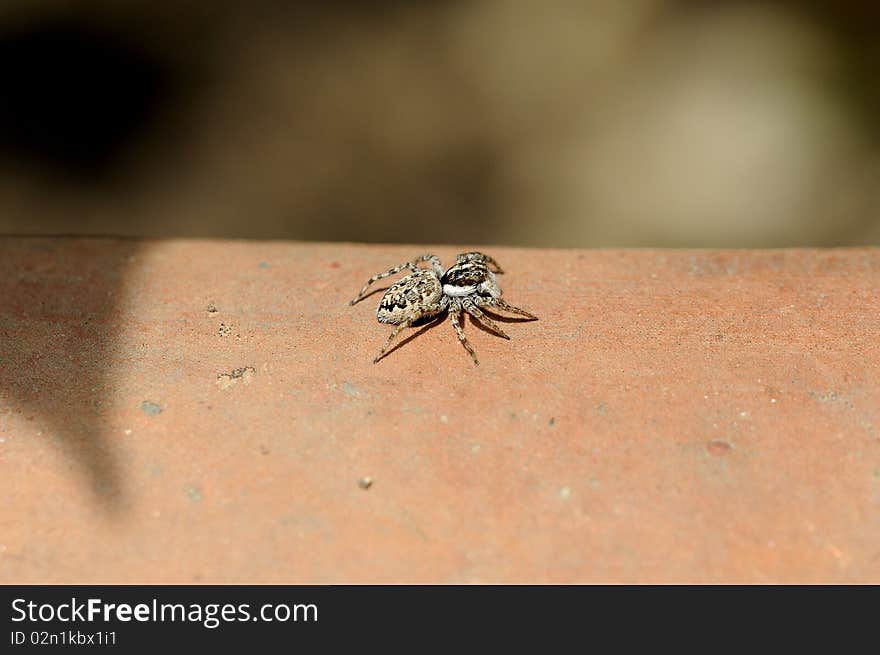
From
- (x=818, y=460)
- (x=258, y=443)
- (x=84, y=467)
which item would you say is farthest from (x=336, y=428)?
(x=818, y=460)

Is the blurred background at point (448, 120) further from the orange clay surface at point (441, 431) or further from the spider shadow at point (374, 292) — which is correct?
the orange clay surface at point (441, 431)

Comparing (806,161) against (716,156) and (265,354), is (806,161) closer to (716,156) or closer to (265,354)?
(716,156)

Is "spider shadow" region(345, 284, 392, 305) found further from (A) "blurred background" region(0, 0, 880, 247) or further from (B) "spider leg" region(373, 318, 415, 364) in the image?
(A) "blurred background" region(0, 0, 880, 247)

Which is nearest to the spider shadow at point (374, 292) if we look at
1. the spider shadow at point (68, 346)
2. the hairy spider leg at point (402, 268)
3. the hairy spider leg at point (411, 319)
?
the hairy spider leg at point (402, 268)

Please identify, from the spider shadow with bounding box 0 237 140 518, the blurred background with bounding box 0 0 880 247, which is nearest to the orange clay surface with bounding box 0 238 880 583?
the spider shadow with bounding box 0 237 140 518

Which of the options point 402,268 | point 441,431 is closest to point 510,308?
point 402,268
